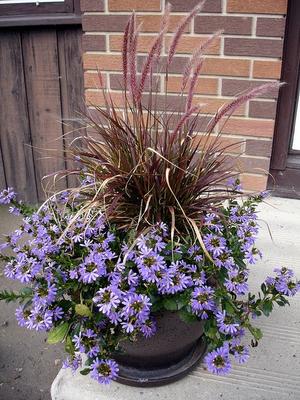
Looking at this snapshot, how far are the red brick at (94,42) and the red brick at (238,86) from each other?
681 mm

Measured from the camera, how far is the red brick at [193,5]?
224 cm

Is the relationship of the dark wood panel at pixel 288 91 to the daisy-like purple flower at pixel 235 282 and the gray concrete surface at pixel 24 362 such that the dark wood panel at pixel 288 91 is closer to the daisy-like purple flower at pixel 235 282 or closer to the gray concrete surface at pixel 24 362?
the daisy-like purple flower at pixel 235 282

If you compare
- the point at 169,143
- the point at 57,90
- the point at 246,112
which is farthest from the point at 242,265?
the point at 57,90

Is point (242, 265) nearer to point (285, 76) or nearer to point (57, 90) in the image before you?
point (285, 76)

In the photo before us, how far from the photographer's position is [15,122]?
338 centimetres

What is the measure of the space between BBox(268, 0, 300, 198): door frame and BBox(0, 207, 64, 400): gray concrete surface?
1.48 meters

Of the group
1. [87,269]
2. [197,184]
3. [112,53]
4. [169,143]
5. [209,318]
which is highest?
[112,53]

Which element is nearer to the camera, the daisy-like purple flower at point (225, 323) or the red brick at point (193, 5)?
the daisy-like purple flower at point (225, 323)

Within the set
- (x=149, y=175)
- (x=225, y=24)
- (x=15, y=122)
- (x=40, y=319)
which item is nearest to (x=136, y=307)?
(x=40, y=319)

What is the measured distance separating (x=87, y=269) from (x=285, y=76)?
1.69 metres

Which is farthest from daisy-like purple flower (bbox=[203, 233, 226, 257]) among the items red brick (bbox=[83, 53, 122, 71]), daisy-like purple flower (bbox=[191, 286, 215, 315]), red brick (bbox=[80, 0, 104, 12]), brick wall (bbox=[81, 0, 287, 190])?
red brick (bbox=[80, 0, 104, 12])

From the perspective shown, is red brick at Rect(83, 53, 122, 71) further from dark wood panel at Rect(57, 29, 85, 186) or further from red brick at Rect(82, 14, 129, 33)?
dark wood panel at Rect(57, 29, 85, 186)

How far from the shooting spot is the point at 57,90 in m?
3.19

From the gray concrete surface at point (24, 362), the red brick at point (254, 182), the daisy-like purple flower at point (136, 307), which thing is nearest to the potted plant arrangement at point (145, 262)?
the daisy-like purple flower at point (136, 307)
